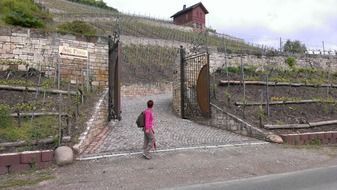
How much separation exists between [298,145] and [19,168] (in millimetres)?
8900

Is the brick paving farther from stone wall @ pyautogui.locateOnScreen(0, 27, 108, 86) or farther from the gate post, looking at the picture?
stone wall @ pyautogui.locateOnScreen(0, 27, 108, 86)

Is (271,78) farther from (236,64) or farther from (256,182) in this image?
(256,182)

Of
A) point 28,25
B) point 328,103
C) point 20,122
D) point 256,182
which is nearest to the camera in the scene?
point 256,182

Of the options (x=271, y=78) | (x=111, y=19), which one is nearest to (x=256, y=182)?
(x=271, y=78)

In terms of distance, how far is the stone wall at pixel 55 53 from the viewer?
16.0m

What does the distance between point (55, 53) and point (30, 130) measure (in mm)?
7092

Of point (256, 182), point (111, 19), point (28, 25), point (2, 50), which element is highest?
point (111, 19)

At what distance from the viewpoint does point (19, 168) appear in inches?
349

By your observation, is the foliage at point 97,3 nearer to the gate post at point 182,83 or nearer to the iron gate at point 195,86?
the gate post at point 182,83

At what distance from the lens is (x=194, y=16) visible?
6981 centimetres

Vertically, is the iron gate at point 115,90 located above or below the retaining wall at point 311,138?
above

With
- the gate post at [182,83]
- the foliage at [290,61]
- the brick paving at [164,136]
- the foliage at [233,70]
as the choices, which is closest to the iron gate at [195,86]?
the gate post at [182,83]

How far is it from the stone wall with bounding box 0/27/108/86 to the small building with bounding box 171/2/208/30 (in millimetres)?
52180

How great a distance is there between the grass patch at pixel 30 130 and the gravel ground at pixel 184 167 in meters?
1.45
